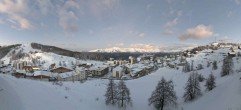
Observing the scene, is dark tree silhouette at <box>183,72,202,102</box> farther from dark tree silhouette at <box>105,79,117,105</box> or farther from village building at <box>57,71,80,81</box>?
village building at <box>57,71,80,81</box>

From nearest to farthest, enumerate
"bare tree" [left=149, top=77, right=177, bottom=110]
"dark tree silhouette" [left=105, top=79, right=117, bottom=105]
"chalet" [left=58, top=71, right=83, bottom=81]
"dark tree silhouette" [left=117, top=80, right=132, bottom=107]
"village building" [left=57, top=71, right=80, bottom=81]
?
"dark tree silhouette" [left=105, top=79, right=117, bottom=105], "dark tree silhouette" [left=117, top=80, right=132, bottom=107], "bare tree" [left=149, top=77, right=177, bottom=110], "village building" [left=57, top=71, right=80, bottom=81], "chalet" [left=58, top=71, right=83, bottom=81]

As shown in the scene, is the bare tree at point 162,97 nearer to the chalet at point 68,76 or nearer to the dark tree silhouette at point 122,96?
the dark tree silhouette at point 122,96

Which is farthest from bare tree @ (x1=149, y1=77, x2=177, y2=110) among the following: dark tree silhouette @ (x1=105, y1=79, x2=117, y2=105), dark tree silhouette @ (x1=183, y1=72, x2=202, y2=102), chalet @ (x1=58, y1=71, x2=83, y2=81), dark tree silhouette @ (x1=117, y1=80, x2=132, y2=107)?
chalet @ (x1=58, y1=71, x2=83, y2=81)

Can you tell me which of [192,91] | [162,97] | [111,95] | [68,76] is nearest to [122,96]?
[111,95]

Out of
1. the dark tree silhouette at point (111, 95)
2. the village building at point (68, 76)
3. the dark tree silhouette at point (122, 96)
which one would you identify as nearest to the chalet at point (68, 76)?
the village building at point (68, 76)

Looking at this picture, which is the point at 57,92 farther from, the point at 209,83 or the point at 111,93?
the point at 209,83

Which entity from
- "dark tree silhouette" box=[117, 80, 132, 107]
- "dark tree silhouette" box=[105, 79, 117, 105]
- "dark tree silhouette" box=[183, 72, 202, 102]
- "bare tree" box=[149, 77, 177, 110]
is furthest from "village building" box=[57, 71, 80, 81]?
"dark tree silhouette" box=[183, 72, 202, 102]

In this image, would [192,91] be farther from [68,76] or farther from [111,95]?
[68,76]

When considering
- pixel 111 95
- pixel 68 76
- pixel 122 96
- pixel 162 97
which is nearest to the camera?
pixel 111 95

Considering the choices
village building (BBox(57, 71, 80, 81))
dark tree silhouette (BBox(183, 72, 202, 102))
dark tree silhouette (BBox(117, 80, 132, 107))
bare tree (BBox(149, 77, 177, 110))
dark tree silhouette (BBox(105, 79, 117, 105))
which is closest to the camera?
dark tree silhouette (BBox(105, 79, 117, 105))

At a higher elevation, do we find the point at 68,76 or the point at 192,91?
the point at 192,91

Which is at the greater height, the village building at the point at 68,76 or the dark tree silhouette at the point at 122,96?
the dark tree silhouette at the point at 122,96

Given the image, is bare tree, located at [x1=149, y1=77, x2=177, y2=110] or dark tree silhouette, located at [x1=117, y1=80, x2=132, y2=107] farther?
bare tree, located at [x1=149, y1=77, x2=177, y2=110]

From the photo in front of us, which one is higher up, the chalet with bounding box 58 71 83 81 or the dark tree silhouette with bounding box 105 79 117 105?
the dark tree silhouette with bounding box 105 79 117 105
